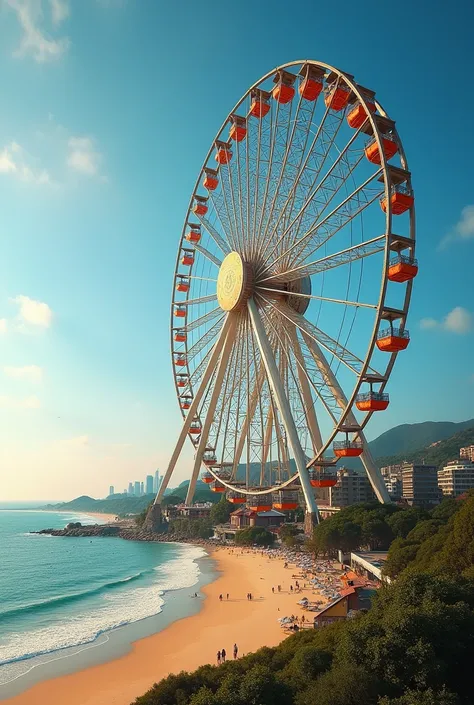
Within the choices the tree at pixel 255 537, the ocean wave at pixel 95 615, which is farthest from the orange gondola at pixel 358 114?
the tree at pixel 255 537

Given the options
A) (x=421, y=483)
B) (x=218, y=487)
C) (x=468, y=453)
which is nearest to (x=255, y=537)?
(x=218, y=487)

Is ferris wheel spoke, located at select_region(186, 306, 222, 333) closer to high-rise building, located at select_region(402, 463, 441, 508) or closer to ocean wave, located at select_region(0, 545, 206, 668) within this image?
ocean wave, located at select_region(0, 545, 206, 668)

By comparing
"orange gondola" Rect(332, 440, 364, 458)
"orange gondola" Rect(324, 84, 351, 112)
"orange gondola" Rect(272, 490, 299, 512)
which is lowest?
"orange gondola" Rect(272, 490, 299, 512)

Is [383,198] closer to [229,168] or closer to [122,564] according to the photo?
[229,168]

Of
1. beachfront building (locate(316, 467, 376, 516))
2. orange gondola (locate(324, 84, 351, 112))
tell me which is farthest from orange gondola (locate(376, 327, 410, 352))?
beachfront building (locate(316, 467, 376, 516))

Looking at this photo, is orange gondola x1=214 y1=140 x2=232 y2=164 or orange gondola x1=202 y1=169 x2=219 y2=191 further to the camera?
orange gondola x1=202 y1=169 x2=219 y2=191

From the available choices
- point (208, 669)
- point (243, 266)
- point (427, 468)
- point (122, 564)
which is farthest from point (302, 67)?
point (427, 468)

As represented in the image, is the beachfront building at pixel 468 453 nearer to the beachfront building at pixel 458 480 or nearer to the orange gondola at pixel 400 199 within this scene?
the beachfront building at pixel 458 480
